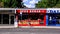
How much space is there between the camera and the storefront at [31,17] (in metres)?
43.2

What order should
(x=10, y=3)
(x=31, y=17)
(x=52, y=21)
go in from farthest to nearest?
(x=10, y=3)
(x=31, y=17)
(x=52, y=21)

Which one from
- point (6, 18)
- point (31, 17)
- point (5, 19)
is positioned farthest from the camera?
point (6, 18)

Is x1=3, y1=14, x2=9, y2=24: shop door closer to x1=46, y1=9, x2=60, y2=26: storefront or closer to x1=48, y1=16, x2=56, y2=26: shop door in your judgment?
x1=46, y1=9, x2=60, y2=26: storefront

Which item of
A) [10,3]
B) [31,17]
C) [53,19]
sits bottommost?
[53,19]

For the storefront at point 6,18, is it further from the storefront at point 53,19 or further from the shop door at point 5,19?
the storefront at point 53,19

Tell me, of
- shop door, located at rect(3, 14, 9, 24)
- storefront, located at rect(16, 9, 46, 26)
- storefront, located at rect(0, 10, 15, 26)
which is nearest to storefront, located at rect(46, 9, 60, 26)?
storefront, located at rect(16, 9, 46, 26)

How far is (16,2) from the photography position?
7081cm

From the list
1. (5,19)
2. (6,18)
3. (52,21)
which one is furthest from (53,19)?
(5,19)

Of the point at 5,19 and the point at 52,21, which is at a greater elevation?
the point at 5,19

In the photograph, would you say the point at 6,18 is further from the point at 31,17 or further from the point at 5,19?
the point at 31,17

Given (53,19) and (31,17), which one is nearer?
(53,19)

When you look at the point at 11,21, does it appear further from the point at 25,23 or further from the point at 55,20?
the point at 55,20

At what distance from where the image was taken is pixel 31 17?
1738 inches

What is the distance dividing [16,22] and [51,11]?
688 cm
